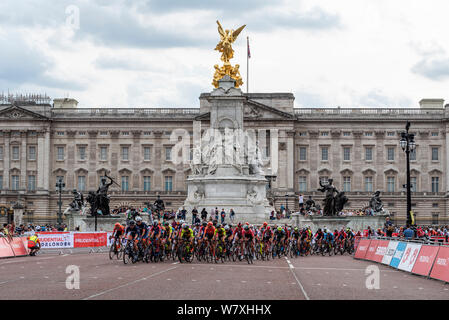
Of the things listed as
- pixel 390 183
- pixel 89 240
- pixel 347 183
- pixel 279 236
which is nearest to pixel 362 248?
pixel 279 236

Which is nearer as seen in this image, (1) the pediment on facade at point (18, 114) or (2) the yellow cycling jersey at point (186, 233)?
(2) the yellow cycling jersey at point (186, 233)

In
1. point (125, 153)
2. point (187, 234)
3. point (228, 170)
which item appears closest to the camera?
point (187, 234)

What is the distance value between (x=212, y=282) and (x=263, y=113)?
81.4 m

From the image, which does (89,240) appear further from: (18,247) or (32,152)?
(32,152)

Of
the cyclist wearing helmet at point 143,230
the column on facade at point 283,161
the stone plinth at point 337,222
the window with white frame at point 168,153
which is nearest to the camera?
the cyclist wearing helmet at point 143,230

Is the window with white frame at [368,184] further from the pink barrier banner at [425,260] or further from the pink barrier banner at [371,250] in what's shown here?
the pink barrier banner at [425,260]

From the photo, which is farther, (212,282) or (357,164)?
(357,164)

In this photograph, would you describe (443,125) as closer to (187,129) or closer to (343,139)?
(343,139)

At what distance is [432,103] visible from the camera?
109 metres

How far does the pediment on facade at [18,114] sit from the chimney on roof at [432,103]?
53.7m

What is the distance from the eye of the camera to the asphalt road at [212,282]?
19038 mm

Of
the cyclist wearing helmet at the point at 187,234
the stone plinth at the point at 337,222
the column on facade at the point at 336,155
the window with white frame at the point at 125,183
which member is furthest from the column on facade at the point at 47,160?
the cyclist wearing helmet at the point at 187,234

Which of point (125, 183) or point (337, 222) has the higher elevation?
point (125, 183)
